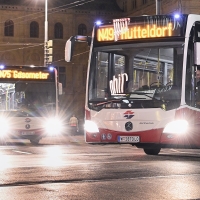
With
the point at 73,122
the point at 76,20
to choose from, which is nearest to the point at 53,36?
the point at 76,20

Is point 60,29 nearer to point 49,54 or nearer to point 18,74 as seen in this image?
point 49,54

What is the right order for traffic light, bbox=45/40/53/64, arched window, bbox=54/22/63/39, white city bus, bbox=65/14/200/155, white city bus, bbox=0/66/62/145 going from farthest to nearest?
1. arched window, bbox=54/22/63/39
2. traffic light, bbox=45/40/53/64
3. white city bus, bbox=0/66/62/145
4. white city bus, bbox=65/14/200/155

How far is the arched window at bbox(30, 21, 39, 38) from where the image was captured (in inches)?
3326

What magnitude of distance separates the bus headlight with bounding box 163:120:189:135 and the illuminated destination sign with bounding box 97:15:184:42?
6.24ft

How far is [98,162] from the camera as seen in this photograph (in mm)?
15906

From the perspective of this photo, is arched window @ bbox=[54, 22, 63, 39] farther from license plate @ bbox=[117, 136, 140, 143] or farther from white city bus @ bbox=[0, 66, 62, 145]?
license plate @ bbox=[117, 136, 140, 143]

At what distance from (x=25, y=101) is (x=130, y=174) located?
1498 cm

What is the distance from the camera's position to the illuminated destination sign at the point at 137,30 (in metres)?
16.4

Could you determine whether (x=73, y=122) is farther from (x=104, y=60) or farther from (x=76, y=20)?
(x=76, y=20)

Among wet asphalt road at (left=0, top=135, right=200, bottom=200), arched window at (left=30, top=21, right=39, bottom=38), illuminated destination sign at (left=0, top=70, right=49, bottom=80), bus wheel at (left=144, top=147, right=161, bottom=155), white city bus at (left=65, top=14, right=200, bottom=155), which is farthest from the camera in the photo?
arched window at (left=30, top=21, right=39, bottom=38)

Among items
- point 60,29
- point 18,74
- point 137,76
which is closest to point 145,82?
point 137,76

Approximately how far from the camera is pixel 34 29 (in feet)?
278

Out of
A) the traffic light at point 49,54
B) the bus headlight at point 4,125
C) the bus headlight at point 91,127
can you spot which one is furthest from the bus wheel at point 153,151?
the traffic light at point 49,54

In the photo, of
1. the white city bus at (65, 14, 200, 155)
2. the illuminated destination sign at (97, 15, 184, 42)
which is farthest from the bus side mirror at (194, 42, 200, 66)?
the illuminated destination sign at (97, 15, 184, 42)
